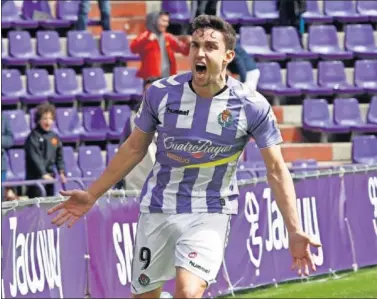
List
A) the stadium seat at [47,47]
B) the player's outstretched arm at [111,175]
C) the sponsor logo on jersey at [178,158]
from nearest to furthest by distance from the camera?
the sponsor logo on jersey at [178,158], the player's outstretched arm at [111,175], the stadium seat at [47,47]

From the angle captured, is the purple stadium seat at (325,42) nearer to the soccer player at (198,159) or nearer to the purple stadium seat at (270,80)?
the purple stadium seat at (270,80)

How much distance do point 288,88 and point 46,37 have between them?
361 cm

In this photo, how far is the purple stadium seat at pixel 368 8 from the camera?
2086 cm

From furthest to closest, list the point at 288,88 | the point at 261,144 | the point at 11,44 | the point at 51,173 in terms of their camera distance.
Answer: the point at 288,88, the point at 11,44, the point at 51,173, the point at 261,144

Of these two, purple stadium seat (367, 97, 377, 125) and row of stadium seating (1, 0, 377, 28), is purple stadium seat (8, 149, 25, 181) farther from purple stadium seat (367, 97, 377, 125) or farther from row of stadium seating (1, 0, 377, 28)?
purple stadium seat (367, 97, 377, 125)

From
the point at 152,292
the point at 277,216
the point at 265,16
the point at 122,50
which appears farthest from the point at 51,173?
the point at 152,292

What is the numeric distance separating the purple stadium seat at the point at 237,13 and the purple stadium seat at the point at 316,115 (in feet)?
6.69

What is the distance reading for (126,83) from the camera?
19031 mm

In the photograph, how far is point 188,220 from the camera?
730cm

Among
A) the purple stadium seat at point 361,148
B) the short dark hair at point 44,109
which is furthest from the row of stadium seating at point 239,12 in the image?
the short dark hair at point 44,109

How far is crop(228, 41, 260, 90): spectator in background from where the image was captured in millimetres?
17484

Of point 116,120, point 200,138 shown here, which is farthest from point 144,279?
point 116,120

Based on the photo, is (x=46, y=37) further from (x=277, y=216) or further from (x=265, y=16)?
(x=277, y=216)

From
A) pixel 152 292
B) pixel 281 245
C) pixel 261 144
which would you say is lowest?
pixel 281 245
